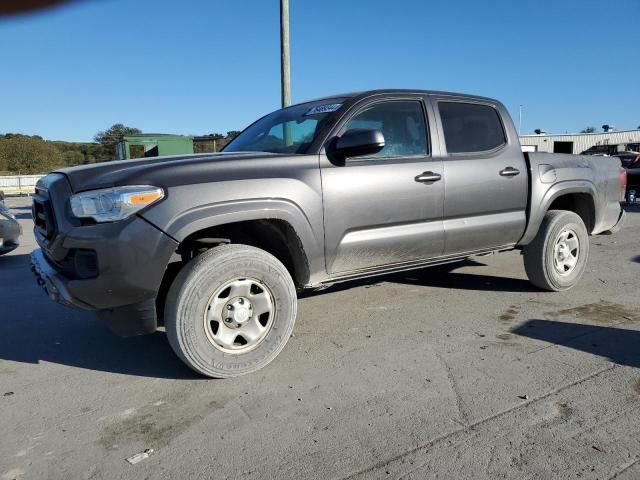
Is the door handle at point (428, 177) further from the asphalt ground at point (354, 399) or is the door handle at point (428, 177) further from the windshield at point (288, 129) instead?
the asphalt ground at point (354, 399)

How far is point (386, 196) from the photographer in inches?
144

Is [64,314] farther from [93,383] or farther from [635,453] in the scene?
[635,453]

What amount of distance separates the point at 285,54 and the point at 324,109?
6.59m

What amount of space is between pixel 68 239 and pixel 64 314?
Answer: 2044 millimetres

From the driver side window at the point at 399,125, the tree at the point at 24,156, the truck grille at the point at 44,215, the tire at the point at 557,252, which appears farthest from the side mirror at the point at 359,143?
the tree at the point at 24,156

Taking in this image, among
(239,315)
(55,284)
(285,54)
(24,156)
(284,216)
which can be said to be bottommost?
(239,315)

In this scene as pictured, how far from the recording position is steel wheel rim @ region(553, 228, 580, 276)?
4.93 m

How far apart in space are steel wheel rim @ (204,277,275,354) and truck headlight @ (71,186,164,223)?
690 millimetres

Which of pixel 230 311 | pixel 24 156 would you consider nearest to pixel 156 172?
pixel 230 311

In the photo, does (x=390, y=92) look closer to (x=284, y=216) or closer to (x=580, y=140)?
(x=284, y=216)

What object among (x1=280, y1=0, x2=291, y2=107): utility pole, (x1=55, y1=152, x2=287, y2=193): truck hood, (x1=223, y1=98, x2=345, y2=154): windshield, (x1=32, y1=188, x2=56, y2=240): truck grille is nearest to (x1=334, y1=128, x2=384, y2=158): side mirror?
(x1=223, y1=98, x2=345, y2=154): windshield

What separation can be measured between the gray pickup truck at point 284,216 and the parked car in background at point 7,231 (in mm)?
4087

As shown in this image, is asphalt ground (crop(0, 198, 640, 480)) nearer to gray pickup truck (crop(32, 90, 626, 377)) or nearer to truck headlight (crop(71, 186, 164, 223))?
gray pickup truck (crop(32, 90, 626, 377))

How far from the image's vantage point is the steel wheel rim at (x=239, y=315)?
306cm
